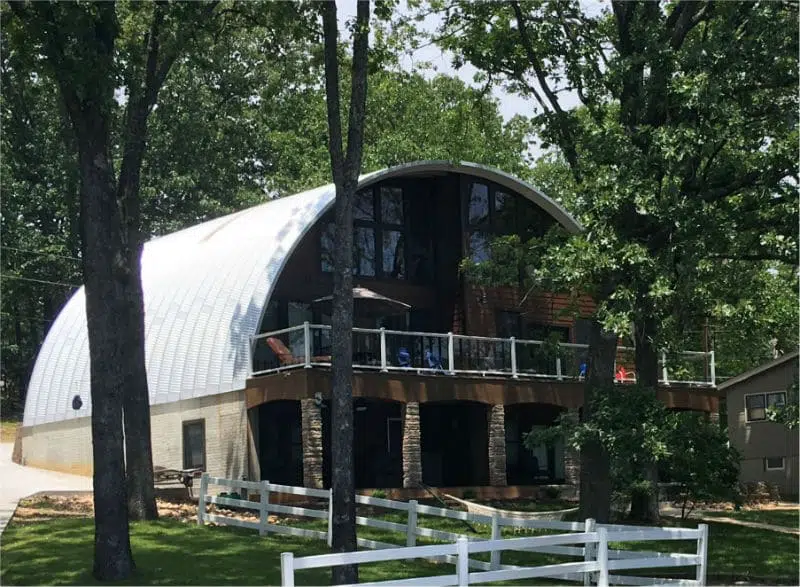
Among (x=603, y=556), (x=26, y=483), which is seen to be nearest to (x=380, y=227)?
(x=26, y=483)

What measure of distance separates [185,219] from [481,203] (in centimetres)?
2157

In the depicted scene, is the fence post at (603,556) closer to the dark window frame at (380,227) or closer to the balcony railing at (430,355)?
the balcony railing at (430,355)

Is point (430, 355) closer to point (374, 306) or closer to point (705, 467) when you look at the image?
point (374, 306)

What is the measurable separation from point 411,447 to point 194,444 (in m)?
5.90

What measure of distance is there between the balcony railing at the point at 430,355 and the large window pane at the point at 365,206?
386 centimetres

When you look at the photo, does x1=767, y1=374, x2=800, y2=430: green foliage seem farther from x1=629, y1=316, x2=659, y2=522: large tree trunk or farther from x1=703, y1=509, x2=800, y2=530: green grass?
x1=703, y1=509, x2=800, y2=530: green grass

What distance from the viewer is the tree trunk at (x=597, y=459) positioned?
1986 cm

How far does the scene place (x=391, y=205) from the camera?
31.5 m

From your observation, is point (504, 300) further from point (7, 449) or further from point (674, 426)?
point (7, 449)

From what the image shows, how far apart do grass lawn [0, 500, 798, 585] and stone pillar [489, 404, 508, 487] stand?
5.22m

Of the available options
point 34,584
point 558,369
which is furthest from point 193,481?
point 34,584

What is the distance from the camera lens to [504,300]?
106ft

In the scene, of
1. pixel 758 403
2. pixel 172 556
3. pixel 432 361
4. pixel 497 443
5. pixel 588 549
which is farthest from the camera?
pixel 758 403

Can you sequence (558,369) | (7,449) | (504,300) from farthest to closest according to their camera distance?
(7,449) < (504,300) < (558,369)
